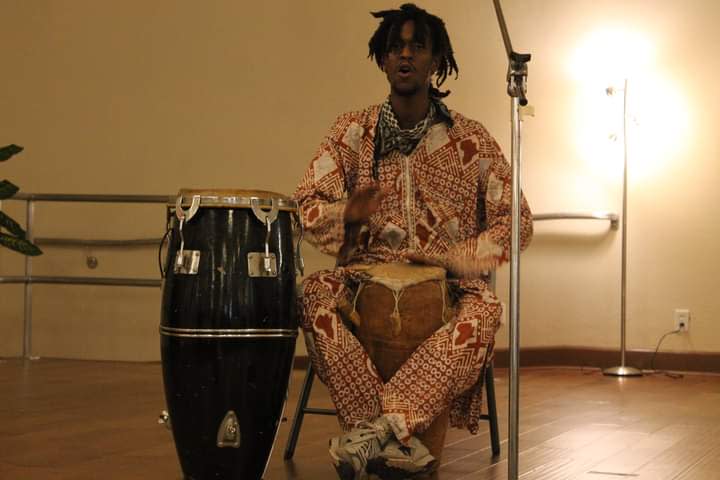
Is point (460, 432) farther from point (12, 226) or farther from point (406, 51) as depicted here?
point (12, 226)

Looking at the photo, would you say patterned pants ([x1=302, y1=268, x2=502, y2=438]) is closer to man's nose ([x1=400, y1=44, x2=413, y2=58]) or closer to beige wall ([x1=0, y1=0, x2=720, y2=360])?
man's nose ([x1=400, y1=44, x2=413, y2=58])

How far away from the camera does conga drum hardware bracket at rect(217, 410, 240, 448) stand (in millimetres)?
2646

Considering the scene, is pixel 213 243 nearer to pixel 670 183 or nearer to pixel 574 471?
pixel 574 471

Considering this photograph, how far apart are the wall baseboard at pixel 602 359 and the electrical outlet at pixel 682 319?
0.13 m

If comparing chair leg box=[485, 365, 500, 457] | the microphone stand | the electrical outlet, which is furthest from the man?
the electrical outlet

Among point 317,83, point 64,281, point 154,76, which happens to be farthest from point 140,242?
point 317,83

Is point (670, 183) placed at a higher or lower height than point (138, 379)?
higher

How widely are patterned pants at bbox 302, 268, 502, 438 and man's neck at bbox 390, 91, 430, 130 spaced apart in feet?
1.64

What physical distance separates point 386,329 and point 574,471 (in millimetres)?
627

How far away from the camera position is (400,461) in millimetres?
2693

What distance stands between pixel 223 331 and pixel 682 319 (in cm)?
373

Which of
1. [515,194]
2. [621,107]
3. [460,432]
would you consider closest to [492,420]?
[460,432]

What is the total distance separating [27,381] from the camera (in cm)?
503

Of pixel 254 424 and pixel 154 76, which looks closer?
pixel 254 424
